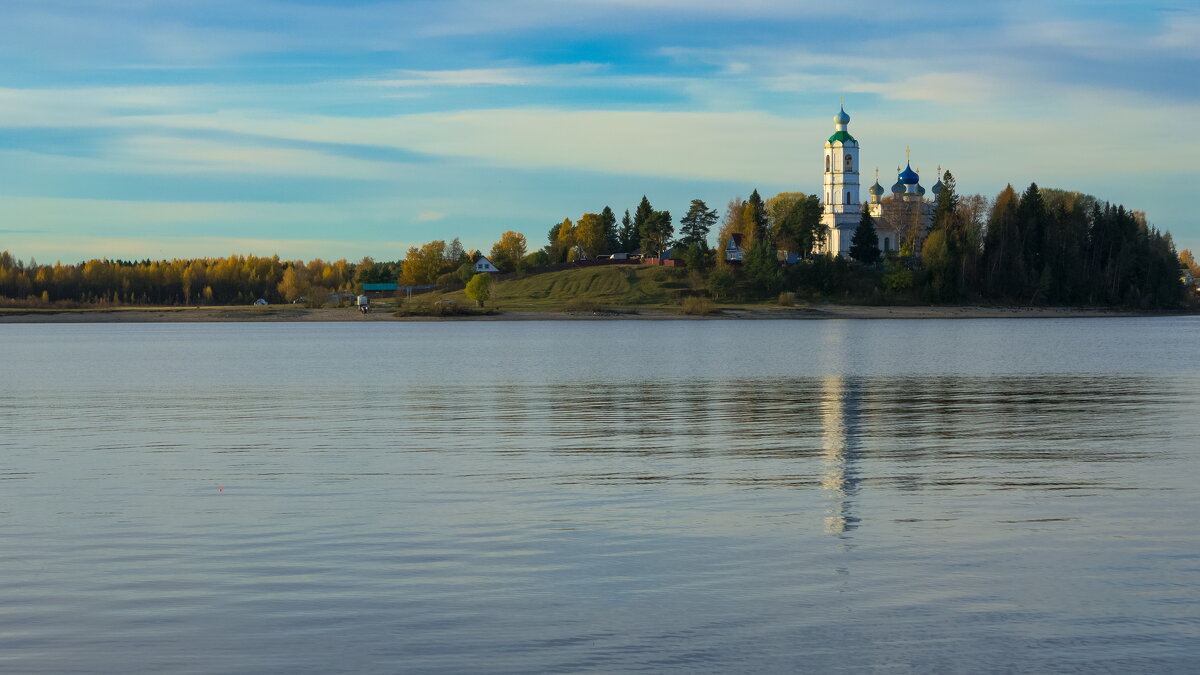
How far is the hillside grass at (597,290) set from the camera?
584 ft

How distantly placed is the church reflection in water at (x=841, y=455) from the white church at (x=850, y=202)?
155m

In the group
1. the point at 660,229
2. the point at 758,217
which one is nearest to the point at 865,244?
the point at 758,217

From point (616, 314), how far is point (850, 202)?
49186 mm

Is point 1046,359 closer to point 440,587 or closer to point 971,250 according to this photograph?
point 440,587

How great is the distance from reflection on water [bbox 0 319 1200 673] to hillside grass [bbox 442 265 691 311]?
14274cm

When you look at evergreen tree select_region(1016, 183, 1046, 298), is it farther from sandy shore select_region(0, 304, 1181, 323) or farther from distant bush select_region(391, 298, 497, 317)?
distant bush select_region(391, 298, 497, 317)

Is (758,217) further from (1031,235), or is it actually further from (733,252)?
(1031,235)

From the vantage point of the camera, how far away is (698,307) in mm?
164625

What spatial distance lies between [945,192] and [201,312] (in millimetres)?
113797

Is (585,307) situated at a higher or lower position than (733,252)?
lower

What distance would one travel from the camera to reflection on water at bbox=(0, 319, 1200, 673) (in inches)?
422

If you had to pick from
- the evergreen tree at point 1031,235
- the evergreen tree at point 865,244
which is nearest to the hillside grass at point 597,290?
the evergreen tree at point 865,244

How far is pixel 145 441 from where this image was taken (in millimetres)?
26359

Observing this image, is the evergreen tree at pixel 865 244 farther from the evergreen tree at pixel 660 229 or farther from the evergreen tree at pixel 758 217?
the evergreen tree at pixel 660 229
